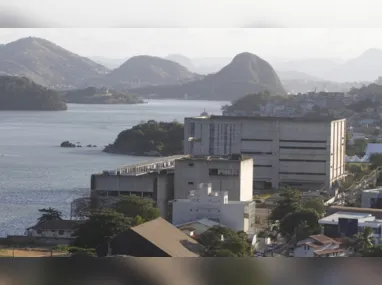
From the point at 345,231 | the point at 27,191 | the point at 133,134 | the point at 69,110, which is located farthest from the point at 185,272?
the point at 69,110

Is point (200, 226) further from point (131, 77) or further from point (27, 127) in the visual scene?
point (131, 77)

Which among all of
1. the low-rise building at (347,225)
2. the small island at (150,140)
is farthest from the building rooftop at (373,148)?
the low-rise building at (347,225)

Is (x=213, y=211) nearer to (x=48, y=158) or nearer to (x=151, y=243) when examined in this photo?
(x=151, y=243)

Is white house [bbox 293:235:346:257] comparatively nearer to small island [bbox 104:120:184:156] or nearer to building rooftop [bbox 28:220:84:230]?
building rooftop [bbox 28:220:84:230]

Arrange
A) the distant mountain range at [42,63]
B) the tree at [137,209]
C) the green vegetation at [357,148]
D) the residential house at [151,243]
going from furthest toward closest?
the distant mountain range at [42,63] < the green vegetation at [357,148] < the tree at [137,209] < the residential house at [151,243]

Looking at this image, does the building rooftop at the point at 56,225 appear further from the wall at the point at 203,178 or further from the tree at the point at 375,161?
the tree at the point at 375,161
